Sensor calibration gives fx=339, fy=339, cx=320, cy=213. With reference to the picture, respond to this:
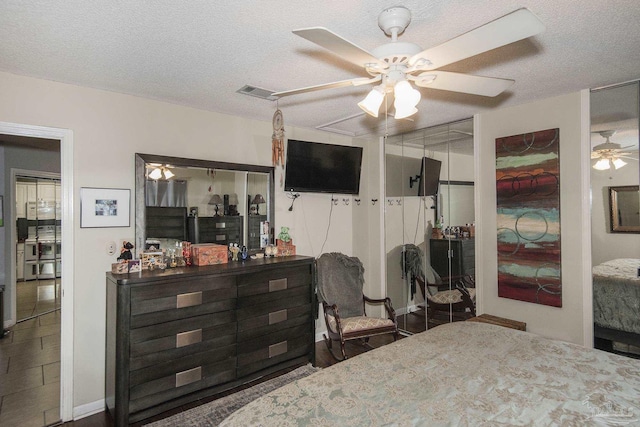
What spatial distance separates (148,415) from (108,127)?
2304mm

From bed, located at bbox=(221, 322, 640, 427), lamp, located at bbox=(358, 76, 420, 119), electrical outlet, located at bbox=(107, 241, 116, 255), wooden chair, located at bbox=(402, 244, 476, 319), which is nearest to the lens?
bed, located at bbox=(221, 322, 640, 427)

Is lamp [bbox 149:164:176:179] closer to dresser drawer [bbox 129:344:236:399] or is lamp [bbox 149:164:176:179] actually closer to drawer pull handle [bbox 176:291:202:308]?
drawer pull handle [bbox 176:291:202:308]

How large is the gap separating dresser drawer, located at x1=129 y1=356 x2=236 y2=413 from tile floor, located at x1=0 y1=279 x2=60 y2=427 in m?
0.76

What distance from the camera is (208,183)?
11.0 ft

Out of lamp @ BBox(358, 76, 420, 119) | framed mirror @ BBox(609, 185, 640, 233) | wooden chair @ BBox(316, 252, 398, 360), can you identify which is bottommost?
wooden chair @ BBox(316, 252, 398, 360)

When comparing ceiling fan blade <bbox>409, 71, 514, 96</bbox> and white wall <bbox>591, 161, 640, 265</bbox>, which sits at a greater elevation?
ceiling fan blade <bbox>409, 71, 514, 96</bbox>

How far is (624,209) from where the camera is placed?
264cm

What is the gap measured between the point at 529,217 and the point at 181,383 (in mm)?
3278

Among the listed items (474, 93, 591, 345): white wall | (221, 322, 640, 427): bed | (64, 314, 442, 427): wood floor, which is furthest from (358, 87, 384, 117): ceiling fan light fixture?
(64, 314, 442, 427): wood floor

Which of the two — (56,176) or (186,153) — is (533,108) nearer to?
(186,153)

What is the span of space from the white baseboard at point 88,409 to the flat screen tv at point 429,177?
12.4ft

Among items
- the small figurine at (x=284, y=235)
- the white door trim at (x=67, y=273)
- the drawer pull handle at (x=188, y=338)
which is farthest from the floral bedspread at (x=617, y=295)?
the white door trim at (x=67, y=273)

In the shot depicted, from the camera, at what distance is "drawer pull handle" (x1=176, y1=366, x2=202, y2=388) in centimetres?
263

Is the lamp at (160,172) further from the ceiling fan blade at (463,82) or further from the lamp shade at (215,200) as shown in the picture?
the ceiling fan blade at (463,82)
